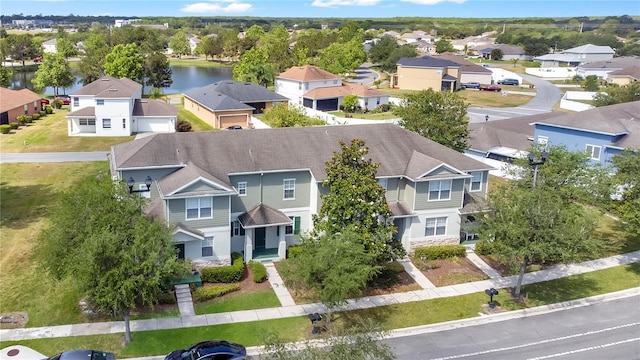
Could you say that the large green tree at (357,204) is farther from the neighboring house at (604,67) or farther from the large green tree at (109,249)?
the neighboring house at (604,67)

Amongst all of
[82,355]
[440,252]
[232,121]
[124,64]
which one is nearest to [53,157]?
[232,121]

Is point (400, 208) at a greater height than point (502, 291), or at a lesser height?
greater

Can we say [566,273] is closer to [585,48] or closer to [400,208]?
[400,208]

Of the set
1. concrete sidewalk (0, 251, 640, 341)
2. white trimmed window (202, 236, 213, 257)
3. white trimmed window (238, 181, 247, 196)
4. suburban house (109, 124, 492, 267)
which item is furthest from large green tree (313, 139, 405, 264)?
white trimmed window (202, 236, 213, 257)

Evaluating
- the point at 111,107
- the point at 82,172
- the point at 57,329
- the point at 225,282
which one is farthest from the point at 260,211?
the point at 111,107

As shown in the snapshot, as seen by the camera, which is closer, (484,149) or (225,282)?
(225,282)

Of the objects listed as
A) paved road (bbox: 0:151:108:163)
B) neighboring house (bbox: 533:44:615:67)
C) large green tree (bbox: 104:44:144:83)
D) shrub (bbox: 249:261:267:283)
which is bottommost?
shrub (bbox: 249:261:267:283)

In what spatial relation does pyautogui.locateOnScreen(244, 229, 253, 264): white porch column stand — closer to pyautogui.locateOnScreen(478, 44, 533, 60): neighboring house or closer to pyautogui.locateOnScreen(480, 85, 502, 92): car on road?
pyautogui.locateOnScreen(480, 85, 502, 92): car on road
